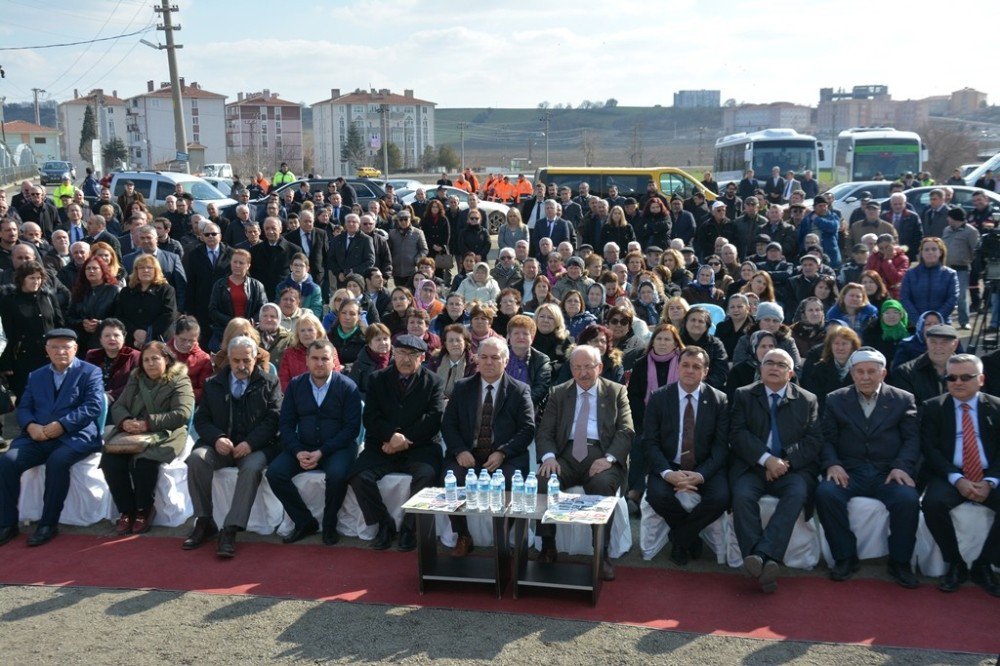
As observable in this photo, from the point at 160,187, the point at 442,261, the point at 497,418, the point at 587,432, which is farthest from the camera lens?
the point at 160,187

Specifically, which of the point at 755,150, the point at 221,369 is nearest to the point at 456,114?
the point at 755,150

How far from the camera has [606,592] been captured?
5.65 m

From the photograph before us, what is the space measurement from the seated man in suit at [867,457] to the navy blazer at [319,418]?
338 centimetres

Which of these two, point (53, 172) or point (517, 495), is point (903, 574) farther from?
point (53, 172)

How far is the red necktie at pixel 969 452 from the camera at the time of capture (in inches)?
232

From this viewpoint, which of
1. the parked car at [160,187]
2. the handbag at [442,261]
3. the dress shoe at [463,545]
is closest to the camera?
the dress shoe at [463,545]

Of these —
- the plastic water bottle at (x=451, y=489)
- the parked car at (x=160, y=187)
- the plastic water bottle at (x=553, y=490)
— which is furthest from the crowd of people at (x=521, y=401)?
the parked car at (x=160, y=187)

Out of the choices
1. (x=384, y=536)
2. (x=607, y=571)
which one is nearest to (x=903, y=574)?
(x=607, y=571)

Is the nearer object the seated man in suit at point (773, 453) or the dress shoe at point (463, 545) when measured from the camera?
the seated man in suit at point (773, 453)

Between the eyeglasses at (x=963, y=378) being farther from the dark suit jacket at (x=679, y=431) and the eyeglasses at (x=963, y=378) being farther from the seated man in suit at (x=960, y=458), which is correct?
the dark suit jacket at (x=679, y=431)

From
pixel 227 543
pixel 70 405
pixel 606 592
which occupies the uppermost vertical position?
pixel 70 405

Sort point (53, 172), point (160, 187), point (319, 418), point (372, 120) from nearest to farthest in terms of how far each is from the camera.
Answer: point (319, 418) → point (160, 187) → point (53, 172) → point (372, 120)

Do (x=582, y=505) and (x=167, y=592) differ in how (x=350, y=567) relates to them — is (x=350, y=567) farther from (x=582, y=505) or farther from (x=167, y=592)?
(x=582, y=505)

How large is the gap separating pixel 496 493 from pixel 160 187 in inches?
671
